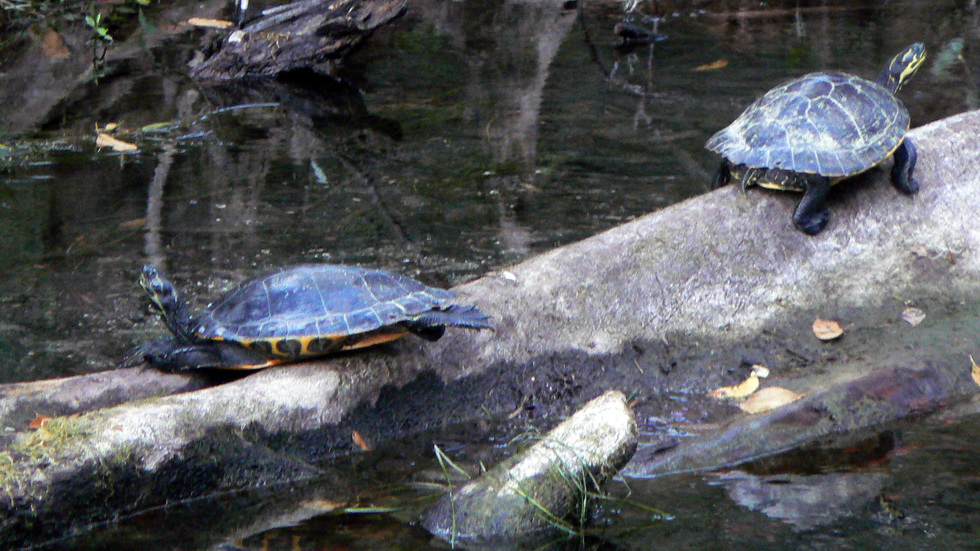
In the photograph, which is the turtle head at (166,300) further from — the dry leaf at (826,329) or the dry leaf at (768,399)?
the dry leaf at (826,329)

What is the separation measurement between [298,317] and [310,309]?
58 mm

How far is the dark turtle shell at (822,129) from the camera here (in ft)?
14.6

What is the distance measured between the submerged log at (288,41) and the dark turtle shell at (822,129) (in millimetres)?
6569

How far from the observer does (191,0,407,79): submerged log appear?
10.5 metres

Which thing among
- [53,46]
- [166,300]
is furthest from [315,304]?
[53,46]

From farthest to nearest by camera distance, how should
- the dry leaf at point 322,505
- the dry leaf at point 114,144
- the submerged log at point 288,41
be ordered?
the submerged log at point 288,41 → the dry leaf at point 114,144 → the dry leaf at point 322,505

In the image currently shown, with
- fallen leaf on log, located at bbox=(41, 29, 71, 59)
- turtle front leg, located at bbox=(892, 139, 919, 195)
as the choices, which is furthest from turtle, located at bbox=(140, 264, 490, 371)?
fallen leaf on log, located at bbox=(41, 29, 71, 59)

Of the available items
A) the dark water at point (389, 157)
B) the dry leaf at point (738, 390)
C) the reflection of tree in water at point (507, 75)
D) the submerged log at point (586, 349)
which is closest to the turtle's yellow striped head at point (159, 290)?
the submerged log at point (586, 349)

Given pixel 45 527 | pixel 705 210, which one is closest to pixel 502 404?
pixel 705 210

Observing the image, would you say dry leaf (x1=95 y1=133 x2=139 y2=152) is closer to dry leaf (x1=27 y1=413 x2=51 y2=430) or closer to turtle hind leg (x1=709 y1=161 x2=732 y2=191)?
dry leaf (x1=27 y1=413 x2=51 y2=430)

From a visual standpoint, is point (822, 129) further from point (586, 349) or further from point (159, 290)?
point (159, 290)

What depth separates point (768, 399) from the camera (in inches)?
154

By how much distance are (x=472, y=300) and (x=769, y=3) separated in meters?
11.7

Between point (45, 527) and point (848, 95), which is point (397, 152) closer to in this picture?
point (848, 95)
